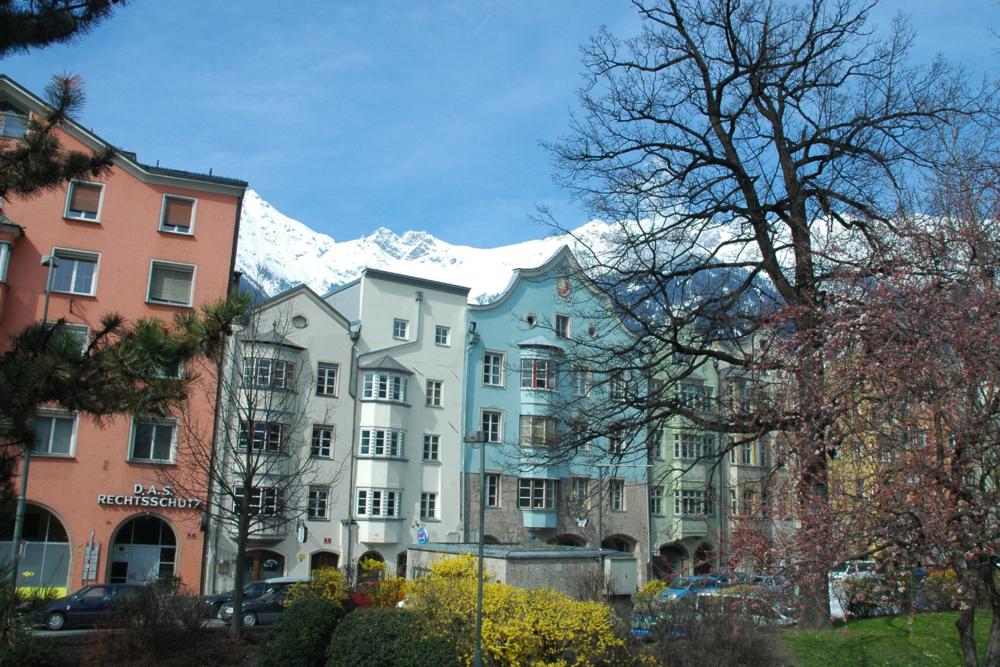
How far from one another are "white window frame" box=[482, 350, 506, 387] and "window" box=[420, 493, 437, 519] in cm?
631

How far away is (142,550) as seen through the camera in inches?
1262

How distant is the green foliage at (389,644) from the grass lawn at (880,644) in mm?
7053

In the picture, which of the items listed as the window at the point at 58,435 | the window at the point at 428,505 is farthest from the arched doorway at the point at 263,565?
the window at the point at 58,435

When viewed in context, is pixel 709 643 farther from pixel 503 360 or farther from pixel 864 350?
pixel 503 360

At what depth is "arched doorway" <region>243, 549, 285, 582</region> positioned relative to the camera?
1345 inches

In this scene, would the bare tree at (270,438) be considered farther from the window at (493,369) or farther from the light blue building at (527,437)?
the window at (493,369)

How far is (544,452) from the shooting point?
59.6 feet

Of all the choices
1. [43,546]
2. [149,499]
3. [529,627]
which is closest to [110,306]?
[149,499]

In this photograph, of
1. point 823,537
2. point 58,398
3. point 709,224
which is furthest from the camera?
point 709,224

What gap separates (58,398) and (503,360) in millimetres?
33907

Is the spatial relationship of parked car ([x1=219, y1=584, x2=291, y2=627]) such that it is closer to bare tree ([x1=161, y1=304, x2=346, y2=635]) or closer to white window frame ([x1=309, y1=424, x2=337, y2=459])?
bare tree ([x1=161, y1=304, x2=346, y2=635])

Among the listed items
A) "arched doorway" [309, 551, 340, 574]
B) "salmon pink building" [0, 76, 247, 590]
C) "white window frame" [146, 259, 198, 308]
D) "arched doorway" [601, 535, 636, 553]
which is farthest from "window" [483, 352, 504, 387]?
"white window frame" [146, 259, 198, 308]

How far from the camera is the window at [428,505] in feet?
128

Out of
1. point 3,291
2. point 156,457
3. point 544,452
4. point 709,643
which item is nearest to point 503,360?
point 156,457
